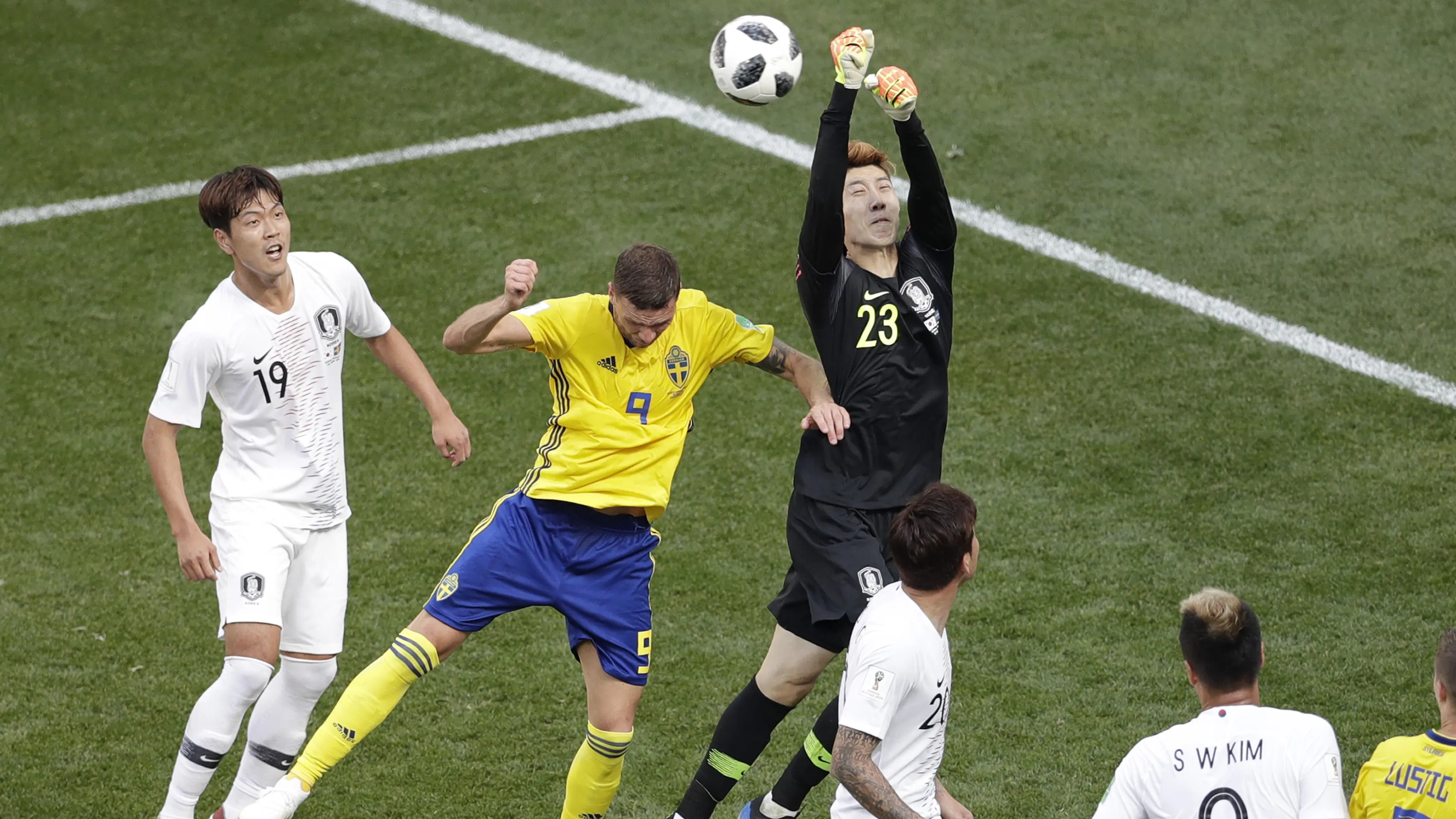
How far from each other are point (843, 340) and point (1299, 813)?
7.78ft

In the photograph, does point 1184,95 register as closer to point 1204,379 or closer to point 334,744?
point 1204,379

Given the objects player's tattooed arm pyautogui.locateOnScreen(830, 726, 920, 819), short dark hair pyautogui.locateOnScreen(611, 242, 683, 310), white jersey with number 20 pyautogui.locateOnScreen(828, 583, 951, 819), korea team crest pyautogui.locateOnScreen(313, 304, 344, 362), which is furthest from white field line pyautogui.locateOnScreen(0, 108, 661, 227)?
player's tattooed arm pyautogui.locateOnScreen(830, 726, 920, 819)

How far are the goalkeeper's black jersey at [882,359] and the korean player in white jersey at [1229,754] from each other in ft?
5.48

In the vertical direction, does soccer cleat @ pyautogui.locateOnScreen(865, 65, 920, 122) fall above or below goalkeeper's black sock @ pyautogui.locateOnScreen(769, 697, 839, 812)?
above

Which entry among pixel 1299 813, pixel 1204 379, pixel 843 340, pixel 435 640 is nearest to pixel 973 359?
pixel 1204 379

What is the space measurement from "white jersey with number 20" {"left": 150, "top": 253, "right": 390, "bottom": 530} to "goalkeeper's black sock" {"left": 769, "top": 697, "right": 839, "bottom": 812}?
1.80 metres

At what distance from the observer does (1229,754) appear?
3.98m

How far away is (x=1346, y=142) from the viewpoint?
10984mm

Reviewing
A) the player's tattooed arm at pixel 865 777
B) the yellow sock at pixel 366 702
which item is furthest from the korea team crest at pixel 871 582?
the yellow sock at pixel 366 702

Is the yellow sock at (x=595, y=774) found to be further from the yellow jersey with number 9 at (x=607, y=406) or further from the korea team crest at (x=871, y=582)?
the korea team crest at (x=871, y=582)

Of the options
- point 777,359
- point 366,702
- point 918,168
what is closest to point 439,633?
point 366,702

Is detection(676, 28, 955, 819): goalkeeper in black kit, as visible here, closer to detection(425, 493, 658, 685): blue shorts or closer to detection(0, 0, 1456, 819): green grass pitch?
detection(425, 493, 658, 685): blue shorts

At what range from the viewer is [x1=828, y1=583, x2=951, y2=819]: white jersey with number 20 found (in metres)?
4.23

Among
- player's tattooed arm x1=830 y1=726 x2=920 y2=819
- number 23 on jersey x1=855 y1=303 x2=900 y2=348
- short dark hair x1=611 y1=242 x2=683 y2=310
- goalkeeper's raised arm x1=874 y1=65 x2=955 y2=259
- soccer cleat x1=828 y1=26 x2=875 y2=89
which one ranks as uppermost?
soccer cleat x1=828 y1=26 x2=875 y2=89
